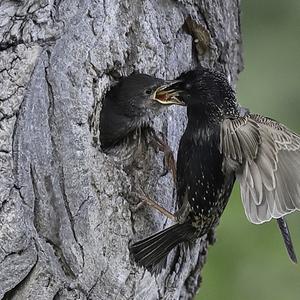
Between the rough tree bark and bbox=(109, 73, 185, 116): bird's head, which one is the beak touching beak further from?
the rough tree bark

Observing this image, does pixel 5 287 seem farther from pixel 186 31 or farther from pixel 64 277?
pixel 186 31

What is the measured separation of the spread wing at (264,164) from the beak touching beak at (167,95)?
14.5 inches

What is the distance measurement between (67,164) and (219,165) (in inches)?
25.4

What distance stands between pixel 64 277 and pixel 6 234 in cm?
29

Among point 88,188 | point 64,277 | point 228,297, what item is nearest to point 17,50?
point 88,188

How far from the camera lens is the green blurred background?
535 cm

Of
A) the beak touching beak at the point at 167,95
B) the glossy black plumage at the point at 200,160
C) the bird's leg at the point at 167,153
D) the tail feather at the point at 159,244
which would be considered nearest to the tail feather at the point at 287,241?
the glossy black plumage at the point at 200,160

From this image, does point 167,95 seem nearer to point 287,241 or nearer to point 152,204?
point 152,204

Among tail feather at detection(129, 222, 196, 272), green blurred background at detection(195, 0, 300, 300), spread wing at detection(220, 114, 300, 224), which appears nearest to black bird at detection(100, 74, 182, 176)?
tail feather at detection(129, 222, 196, 272)

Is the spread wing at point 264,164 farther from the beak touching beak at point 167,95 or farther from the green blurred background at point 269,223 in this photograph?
the green blurred background at point 269,223

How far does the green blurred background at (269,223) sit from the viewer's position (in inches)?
211

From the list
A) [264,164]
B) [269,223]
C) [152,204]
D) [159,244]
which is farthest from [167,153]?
[269,223]

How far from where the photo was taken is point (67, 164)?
412cm

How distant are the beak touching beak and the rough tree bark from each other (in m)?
0.16
